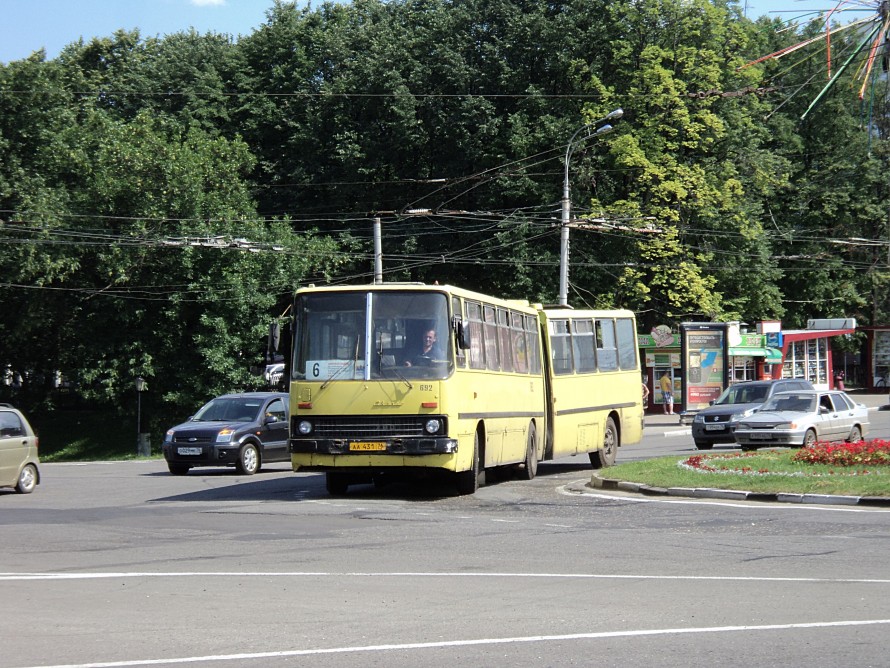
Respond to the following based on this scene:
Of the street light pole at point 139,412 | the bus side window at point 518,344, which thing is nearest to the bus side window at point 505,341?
the bus side window at point 518,344

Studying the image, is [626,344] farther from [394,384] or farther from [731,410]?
[394,384]

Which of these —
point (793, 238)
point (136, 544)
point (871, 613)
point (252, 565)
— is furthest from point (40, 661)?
point (793, 238)

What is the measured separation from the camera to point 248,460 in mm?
25500

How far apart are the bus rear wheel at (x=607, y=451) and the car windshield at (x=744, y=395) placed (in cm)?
607

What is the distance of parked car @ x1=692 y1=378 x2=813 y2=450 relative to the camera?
29913 millimetres

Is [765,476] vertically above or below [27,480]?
below

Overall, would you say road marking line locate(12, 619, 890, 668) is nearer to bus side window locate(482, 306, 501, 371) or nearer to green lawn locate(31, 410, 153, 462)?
bus side window locate(482, 306, 501, 371)

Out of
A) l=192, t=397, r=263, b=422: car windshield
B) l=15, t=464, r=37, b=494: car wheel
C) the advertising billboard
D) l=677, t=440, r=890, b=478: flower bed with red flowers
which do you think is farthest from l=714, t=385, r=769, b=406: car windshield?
l=15, t=464, r=37, b=494: car wheel

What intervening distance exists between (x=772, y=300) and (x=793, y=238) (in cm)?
582

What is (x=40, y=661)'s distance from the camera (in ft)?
22.7

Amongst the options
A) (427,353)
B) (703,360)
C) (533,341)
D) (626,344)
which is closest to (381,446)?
(427,353)

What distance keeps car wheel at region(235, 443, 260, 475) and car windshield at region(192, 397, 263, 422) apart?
727 mm

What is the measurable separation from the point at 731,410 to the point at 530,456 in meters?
9.57

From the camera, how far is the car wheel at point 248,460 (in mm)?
25188
